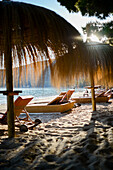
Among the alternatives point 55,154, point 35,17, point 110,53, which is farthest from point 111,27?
point 55,154

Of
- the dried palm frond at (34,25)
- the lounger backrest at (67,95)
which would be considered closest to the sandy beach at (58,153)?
the dried palm frond at (34,25)

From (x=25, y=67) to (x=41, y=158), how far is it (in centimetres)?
148

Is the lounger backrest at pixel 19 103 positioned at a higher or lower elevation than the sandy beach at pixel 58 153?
higher

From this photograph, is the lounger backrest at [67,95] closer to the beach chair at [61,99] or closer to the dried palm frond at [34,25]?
the beach chair at [61,99]

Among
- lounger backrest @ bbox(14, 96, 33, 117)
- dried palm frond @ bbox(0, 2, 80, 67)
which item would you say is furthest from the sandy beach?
dried palm frond @ bbox(0, 2, 80, 67)

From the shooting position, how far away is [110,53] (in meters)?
4.09

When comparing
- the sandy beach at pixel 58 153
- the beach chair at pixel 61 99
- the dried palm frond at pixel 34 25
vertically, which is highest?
the dried palm frond at pixel 34 25

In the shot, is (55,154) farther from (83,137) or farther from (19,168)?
(83,137)

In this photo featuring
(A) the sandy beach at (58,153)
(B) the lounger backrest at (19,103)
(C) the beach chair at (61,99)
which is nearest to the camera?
(A) the sandy beach at (58,153)

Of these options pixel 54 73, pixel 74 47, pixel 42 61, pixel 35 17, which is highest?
pixel 35 17

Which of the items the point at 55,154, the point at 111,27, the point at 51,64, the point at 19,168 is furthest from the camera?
the point at 111,27

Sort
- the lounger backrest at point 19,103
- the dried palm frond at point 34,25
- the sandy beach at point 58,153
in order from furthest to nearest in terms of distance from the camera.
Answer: the lounger backrest at point 19,103
the dried palm frond at point 34,25
the sandy beach at point 58,153

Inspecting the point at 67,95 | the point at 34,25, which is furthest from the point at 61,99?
the point at 34,25

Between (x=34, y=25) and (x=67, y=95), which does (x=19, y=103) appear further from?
(x=67, y=95)
